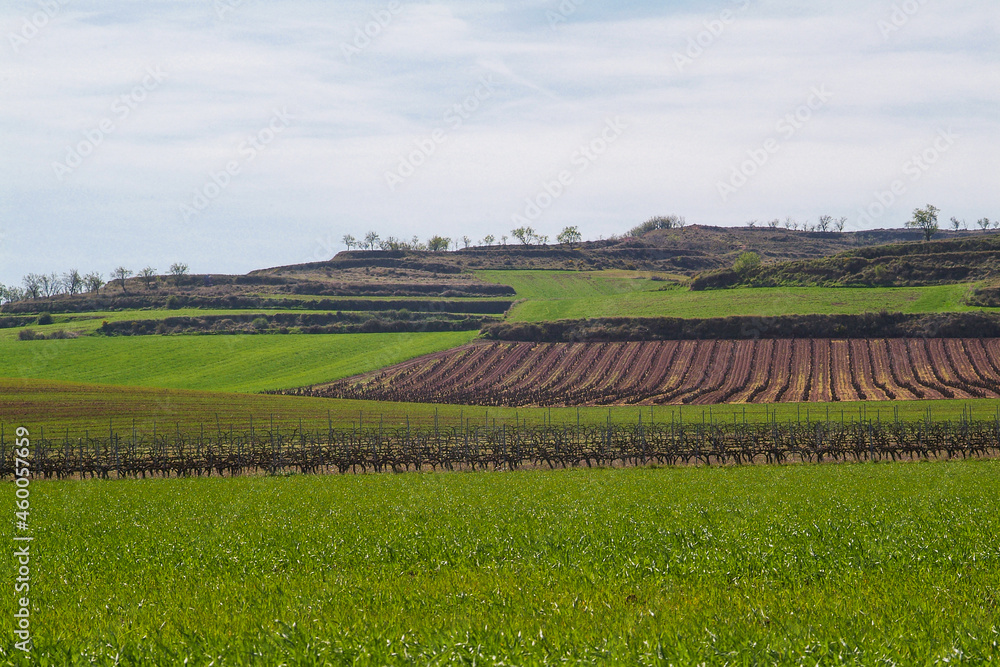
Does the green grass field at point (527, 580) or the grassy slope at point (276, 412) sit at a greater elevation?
the green grass field at point (527, 580)

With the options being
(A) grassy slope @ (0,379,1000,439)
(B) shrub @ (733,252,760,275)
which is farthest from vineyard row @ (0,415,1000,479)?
(B) shrub @ (733,252,760,275)

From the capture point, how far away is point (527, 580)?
12.3 meters

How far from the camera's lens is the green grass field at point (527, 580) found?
8.37 m

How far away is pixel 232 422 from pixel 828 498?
59.3 meters

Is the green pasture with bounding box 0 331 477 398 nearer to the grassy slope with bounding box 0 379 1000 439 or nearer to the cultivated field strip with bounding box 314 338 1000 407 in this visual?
the cultivated field strip with bounding box 314 338 1000 407

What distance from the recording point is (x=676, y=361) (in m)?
103

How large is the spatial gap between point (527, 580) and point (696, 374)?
293 feet

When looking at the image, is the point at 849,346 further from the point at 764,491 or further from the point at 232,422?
the point at 764,491

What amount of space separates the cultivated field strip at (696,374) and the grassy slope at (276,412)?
18.3 feet

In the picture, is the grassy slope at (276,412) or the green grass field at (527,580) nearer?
the green grass field at (527,580)

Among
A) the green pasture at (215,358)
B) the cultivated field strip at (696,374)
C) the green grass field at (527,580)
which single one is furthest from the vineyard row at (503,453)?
the green pasture at (215,358)

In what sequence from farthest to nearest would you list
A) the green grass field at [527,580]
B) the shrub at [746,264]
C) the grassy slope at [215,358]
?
the shrub at [746,264]
the grassy slope at [215,358]
the green grass field at [527,580]

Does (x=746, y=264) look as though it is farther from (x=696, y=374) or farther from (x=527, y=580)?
(x=527, y=580)

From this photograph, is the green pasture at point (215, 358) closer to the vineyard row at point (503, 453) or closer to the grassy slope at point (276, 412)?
the grassy slope at point (276, 412)
